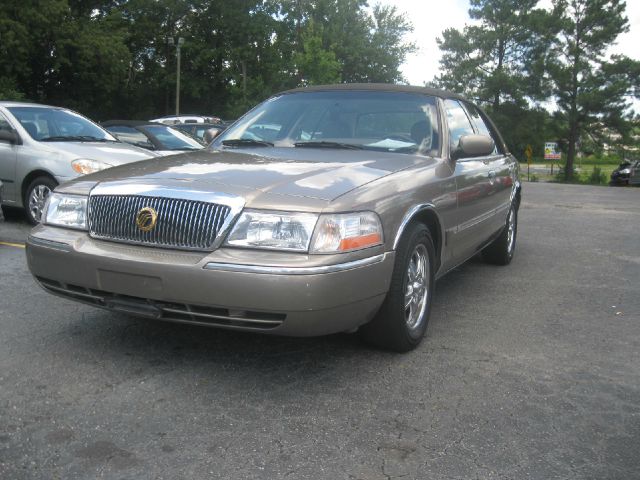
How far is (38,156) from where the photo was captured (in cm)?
800

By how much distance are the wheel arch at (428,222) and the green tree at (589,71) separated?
42.6 m

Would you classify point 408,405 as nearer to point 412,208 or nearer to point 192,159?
point 412,208

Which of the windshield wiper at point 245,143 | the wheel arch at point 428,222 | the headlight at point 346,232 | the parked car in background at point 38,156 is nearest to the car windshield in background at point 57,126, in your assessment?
the parked car in background at point 38,156

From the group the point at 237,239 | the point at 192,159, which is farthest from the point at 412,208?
the point at 192,159

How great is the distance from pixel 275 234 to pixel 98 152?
558 centimetres

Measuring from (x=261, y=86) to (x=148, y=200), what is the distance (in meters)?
49.2

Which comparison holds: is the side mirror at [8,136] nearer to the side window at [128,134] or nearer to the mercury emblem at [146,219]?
the side window at [128,134]

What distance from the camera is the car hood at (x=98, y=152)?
8.00m

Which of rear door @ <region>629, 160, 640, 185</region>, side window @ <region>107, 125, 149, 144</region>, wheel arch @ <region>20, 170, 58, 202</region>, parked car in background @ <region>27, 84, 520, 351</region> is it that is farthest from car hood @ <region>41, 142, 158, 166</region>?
rear door @ <region>629, 160, 640, 185</region>

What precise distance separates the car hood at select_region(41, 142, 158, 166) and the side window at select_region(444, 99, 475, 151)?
13.8 ft

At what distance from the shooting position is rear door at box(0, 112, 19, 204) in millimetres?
8109

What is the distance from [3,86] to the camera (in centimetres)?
3144

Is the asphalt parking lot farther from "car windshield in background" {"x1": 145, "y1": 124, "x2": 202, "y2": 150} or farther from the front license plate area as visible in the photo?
"car windshield in background" {"x1": 145, "y1": 124, "x2": 202, "y2": 150}

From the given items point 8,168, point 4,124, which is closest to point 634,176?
point 4,124
